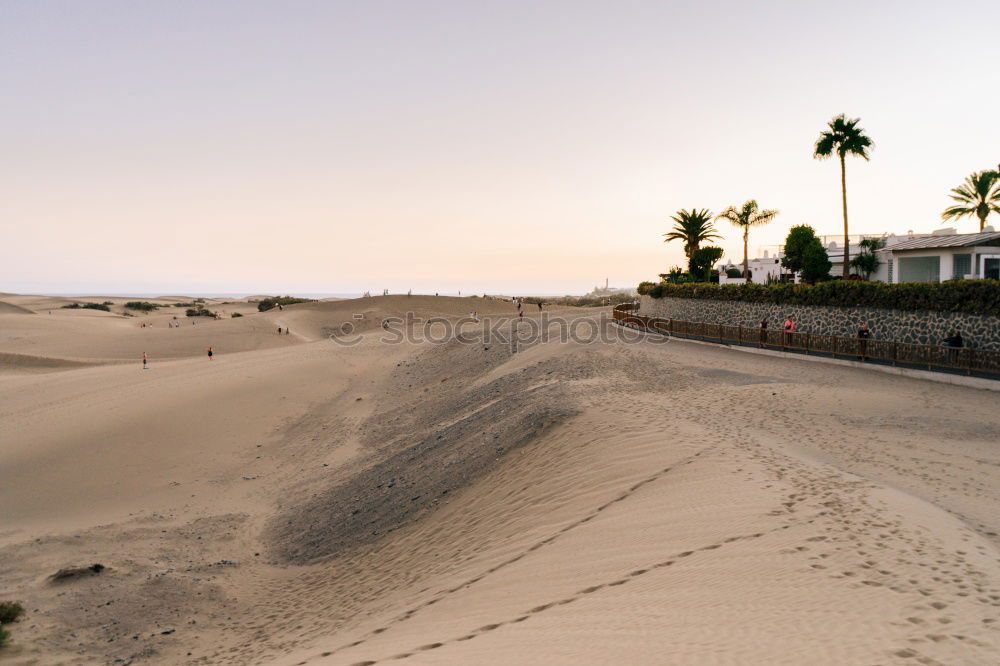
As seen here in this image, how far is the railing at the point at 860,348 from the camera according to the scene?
21.0 meters

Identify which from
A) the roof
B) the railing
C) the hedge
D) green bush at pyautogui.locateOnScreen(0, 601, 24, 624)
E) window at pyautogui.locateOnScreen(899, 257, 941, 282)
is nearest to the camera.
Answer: green bush at pyautogui.locateOnScreen(0, 601, 24, 624)

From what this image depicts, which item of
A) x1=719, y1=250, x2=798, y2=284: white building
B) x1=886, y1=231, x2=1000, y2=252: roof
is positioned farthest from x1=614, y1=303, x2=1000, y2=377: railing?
x1=719, y1=250, x2=798, y2=284: white building

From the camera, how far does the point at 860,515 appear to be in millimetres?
8305

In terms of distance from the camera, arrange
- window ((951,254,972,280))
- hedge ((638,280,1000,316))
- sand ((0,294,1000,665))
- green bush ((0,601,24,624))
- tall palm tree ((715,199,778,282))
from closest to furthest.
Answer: sand ((0,294,1000,665)), green bush ((0,601,24,624)), hedge ((638,280,1000,316)), window ((951,254,972,280)), tall palm tree ((715,199,778,282))

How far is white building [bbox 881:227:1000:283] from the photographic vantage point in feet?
104

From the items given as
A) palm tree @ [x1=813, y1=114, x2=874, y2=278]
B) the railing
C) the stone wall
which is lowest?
the railing

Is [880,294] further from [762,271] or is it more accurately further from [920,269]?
[762,271]

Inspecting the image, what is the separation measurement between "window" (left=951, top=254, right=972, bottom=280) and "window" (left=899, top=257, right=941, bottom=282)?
1688 mm

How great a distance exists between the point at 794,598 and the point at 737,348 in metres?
26.4

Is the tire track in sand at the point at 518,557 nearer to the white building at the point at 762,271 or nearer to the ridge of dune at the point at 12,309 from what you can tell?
the white building at the point at 762,271

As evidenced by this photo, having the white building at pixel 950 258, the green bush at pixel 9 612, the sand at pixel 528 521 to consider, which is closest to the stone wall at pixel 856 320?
the sand at pixel 528 521

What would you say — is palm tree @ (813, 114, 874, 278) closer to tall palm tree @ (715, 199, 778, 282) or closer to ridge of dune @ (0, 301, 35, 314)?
tall palm tree @ (715, 199, 778, 282)

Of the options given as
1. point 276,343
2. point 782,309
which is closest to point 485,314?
point 276,343

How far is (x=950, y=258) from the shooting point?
3331 cm
